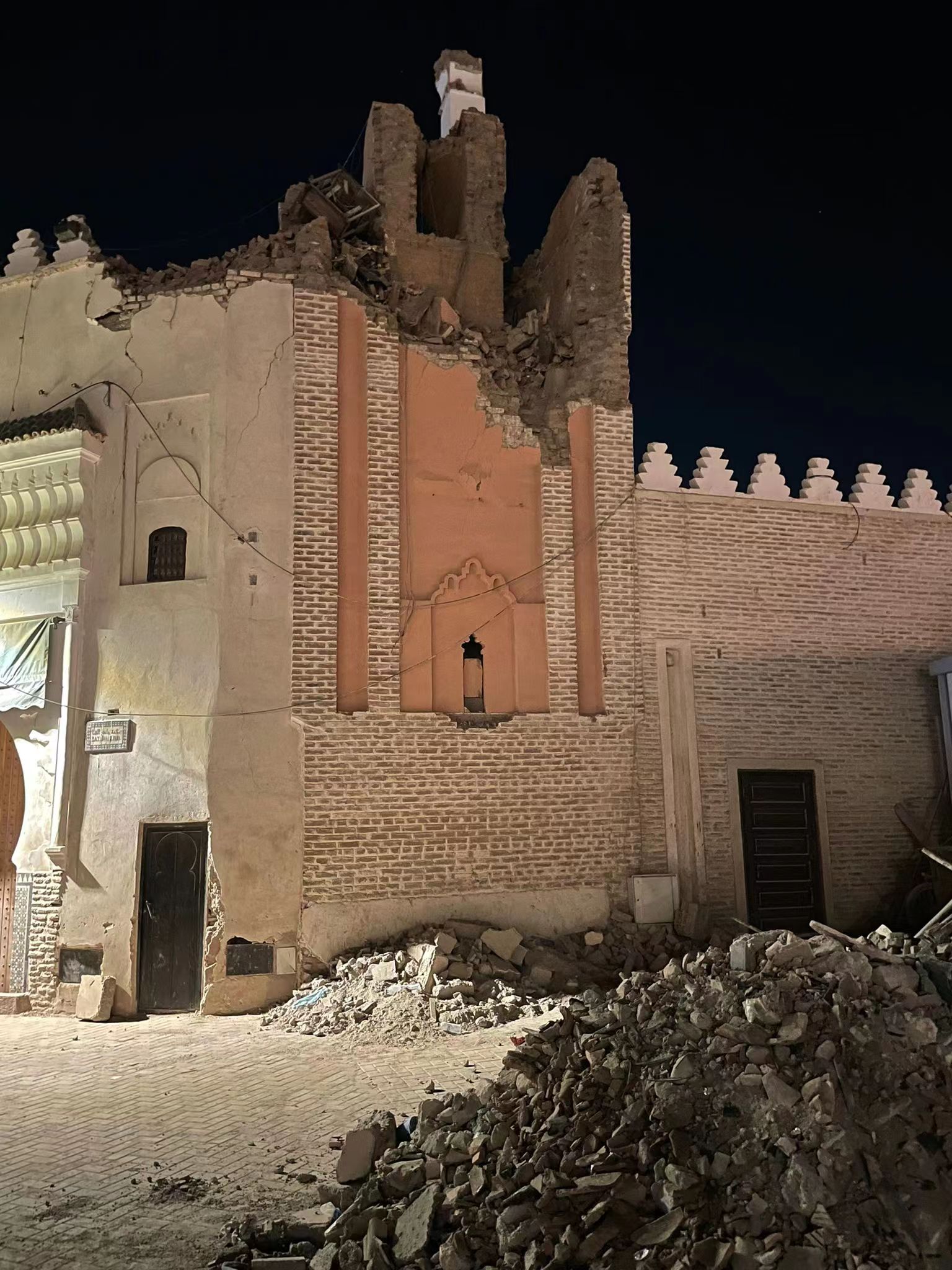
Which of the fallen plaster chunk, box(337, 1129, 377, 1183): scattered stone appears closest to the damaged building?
the fallen plaster chunk

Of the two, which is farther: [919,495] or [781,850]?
[919,495]

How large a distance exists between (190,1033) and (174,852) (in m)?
2.02

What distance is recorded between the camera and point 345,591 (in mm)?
11234

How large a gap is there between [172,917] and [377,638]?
12.1 feet

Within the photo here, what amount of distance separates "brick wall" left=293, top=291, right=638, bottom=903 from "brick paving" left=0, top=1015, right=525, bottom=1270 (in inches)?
89.5

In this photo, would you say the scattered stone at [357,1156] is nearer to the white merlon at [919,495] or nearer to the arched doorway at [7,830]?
the arched doorway at [7,830]

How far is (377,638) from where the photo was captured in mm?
11211

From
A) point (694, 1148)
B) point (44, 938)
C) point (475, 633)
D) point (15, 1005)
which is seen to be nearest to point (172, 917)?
point (44, 938)

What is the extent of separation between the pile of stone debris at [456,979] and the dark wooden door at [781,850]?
5.51 ft

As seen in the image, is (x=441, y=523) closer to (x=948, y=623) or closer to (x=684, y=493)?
(x=684, y=493)

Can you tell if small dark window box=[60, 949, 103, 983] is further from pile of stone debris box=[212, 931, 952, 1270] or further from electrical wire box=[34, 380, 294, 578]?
pile of stone debris box=[212, 931, 952, 1270]

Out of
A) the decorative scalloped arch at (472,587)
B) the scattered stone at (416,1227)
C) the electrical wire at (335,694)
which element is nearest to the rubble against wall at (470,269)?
the electrical wire at (335,694)

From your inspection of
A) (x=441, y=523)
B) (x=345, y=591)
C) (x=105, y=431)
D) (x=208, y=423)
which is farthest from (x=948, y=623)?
(x=105, y=431)

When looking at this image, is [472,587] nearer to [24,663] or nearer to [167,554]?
[167,554]
